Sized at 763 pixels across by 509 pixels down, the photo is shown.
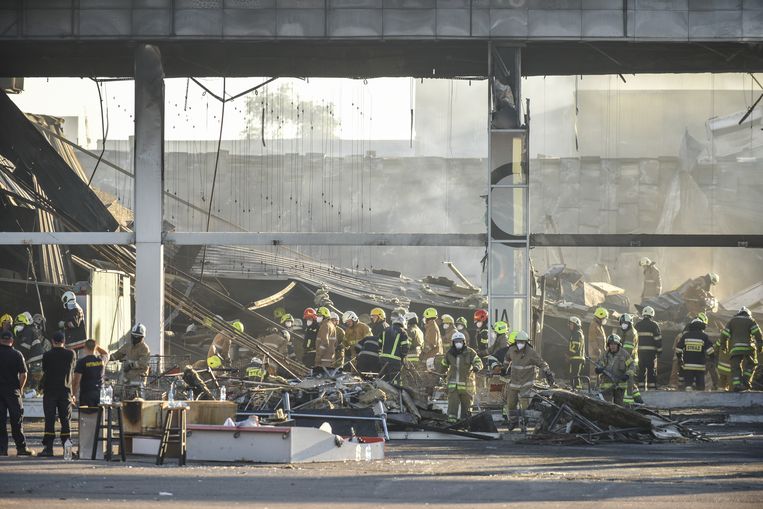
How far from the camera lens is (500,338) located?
995 inches

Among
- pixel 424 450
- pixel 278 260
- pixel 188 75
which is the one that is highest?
pixel 188 75

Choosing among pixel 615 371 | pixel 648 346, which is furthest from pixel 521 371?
pixel 648 346

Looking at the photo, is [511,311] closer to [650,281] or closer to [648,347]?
[648,347]

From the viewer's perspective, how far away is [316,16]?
1059 inches

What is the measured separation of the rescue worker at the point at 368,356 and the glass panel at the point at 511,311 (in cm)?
352

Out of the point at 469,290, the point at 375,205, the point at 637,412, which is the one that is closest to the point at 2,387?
the point at 637,412

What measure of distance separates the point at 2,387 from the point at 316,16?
13296mm

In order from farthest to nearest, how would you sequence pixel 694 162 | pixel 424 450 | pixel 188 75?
pixel 694 162 → pixel 188 75 → pixel 424 450

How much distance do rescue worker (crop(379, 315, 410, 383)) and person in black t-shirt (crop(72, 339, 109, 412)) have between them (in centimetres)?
787

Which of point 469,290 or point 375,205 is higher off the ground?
point 375,205

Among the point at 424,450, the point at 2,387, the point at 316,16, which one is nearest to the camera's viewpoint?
the point at 2,387

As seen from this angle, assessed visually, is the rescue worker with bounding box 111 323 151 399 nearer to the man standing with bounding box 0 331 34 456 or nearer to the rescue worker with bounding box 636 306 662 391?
the man standing with bounding box 0 331 34 456

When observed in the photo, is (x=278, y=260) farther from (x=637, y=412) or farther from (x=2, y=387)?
(x=2, y=387)

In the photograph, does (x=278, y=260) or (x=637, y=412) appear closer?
(x=637, y=412)
